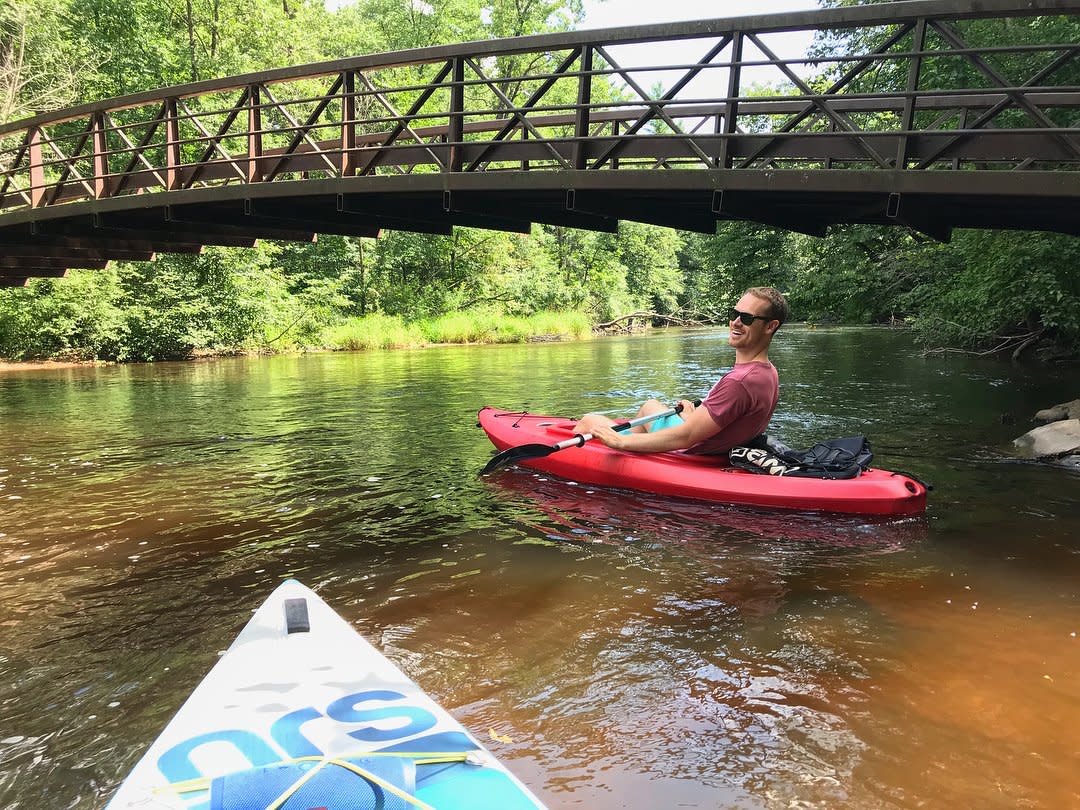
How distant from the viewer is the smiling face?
5.85m

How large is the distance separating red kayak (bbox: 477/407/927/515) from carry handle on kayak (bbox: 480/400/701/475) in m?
0.25

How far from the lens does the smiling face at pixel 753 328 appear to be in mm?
5852

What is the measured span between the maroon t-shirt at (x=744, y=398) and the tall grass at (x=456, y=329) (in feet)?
73.1

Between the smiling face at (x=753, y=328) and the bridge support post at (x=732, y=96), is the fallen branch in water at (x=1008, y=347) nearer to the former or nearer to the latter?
the bridge support post at (x=732, y=96)

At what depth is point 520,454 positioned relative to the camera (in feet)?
23.1

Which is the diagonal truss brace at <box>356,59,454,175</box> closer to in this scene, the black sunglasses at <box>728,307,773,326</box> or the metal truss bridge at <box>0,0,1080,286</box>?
the metal truss bridge at <box>0,0,1080,286</box>

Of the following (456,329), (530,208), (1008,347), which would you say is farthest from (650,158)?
(456,329)

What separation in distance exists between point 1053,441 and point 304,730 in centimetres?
835

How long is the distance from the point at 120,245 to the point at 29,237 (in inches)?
46.4

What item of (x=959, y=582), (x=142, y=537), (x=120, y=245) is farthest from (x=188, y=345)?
(x=959, y=582)

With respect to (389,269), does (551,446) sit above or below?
below

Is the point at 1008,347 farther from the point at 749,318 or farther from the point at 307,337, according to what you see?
the point at 307,337

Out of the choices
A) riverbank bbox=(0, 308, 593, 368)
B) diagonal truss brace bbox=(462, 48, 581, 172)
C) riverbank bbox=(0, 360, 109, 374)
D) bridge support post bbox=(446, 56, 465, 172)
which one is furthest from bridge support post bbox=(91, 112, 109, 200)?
riverbank bbox=(0, 308, 593, 368)

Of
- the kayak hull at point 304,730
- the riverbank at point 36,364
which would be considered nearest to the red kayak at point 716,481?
the kayak hull at point 304,730
